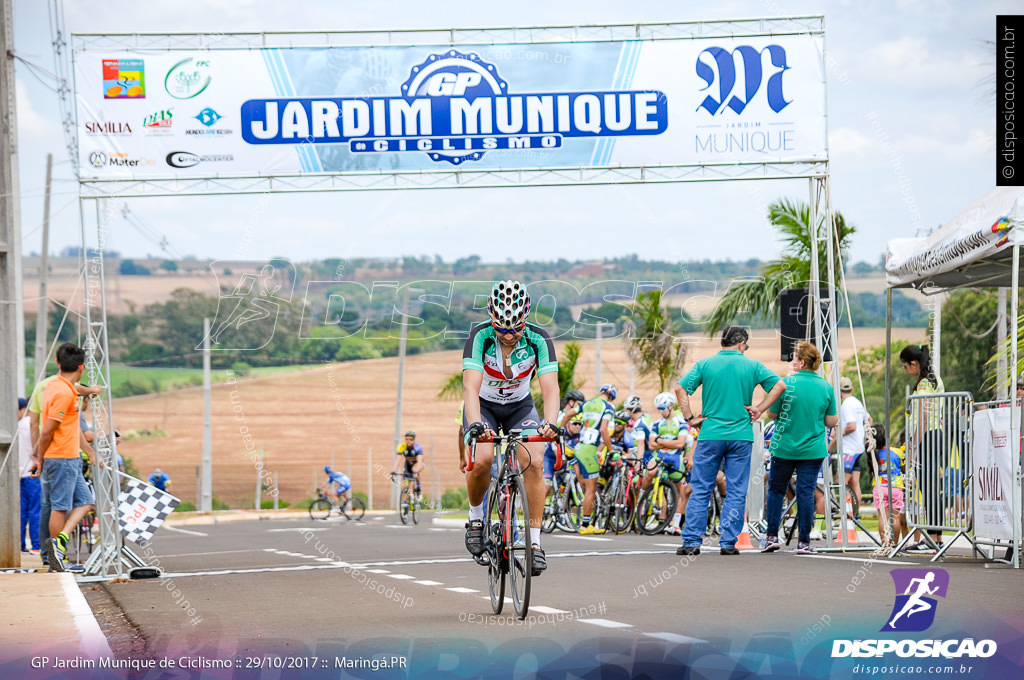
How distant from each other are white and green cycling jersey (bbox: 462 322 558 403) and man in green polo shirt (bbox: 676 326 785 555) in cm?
415

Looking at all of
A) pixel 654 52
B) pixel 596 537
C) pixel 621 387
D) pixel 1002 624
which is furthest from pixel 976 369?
pixel 1002 624

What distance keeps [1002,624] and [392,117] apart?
890 cm

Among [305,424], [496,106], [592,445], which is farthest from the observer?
[305,424]

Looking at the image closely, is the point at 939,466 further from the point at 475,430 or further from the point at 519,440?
the point at 475,430

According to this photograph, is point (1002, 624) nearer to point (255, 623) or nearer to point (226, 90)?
point (255, 623)

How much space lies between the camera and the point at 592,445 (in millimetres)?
19312

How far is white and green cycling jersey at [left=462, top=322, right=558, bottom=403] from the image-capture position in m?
9.04

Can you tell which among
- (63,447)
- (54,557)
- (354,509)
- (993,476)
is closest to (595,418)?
(993,476)

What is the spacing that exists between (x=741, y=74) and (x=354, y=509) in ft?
78.5

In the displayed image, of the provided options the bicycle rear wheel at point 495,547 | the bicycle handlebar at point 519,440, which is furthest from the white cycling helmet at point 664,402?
the bicycle handlebar at point 519,440

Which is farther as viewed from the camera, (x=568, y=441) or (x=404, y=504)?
(x=404, y=504)

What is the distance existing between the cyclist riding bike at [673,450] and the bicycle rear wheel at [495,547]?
9.47 metres

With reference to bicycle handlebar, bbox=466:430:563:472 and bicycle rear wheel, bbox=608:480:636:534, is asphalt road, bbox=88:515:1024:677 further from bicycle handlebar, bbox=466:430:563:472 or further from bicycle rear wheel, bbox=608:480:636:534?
bicycle rear wheel, bbox=608:480:636:534

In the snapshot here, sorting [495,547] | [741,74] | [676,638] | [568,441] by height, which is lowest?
[568,441]
